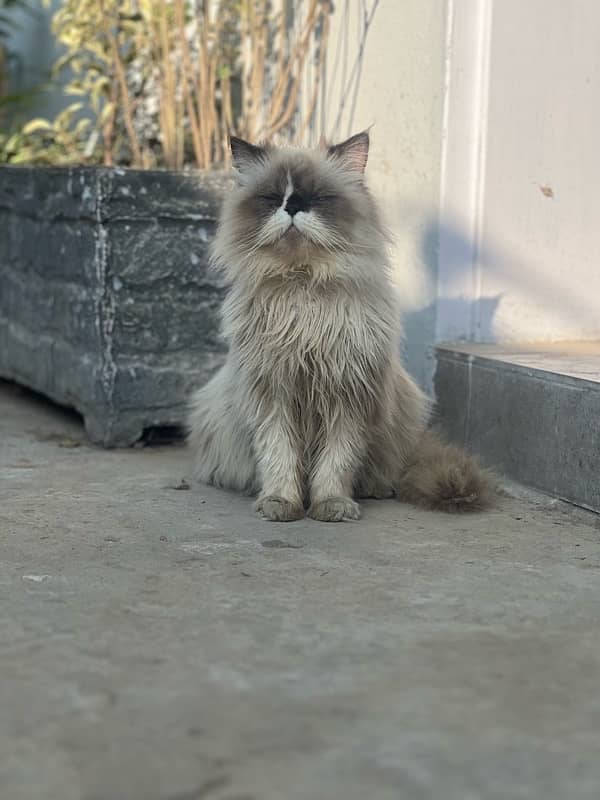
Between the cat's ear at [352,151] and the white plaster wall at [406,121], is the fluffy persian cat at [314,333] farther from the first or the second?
the white plaster wall at [406,121]

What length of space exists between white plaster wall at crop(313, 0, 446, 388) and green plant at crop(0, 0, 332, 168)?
1.08 feet

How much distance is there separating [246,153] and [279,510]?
1.10 metres

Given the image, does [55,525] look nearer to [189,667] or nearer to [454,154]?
[189,667]

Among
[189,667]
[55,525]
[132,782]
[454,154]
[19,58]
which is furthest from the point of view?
[19,58]

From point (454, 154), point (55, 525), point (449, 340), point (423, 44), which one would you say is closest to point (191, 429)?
point (55, 525)

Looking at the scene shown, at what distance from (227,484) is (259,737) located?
6.46 feet

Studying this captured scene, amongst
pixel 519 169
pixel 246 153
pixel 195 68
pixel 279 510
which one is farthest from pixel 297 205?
pixel 195 68

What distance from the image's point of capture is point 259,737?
5.79 feet

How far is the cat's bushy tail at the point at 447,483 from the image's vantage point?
3369mm

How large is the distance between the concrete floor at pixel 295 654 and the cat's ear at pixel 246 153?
1095 mm

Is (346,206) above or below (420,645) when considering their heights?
above

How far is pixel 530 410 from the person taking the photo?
362 cm

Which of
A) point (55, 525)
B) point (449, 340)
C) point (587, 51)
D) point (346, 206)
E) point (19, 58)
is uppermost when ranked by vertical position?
point (19, 58)

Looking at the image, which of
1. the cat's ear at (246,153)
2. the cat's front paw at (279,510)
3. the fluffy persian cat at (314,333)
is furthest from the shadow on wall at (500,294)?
the cat's front paw at (279,510)
